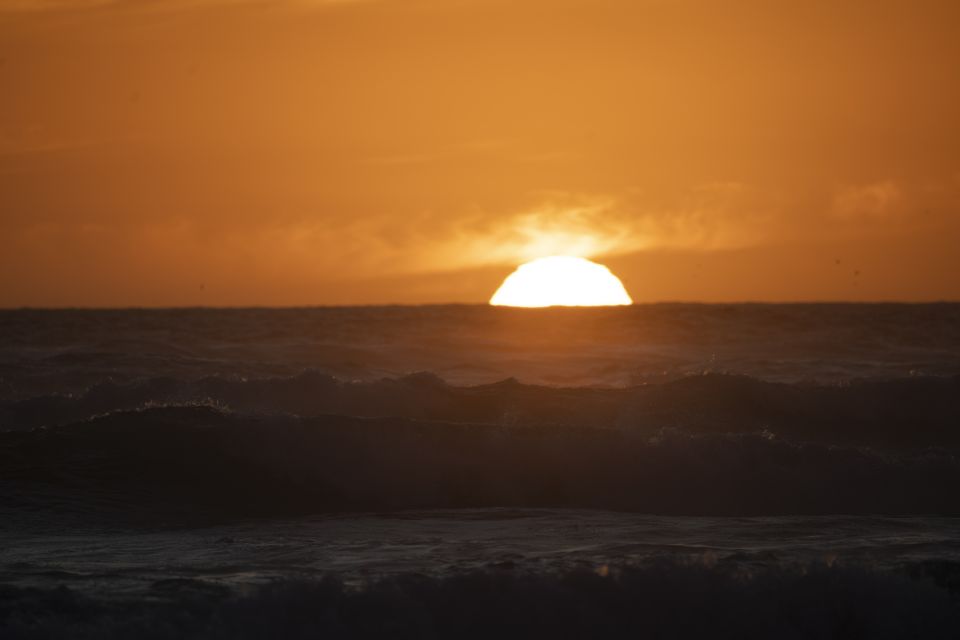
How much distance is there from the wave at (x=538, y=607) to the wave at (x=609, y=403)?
866cm

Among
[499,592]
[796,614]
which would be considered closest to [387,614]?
[499,592]

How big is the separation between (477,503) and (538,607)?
4390 mm

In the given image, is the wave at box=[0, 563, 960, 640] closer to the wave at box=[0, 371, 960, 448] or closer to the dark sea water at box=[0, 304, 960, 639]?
the dark sea water at box=[0, 304, 960, 639]

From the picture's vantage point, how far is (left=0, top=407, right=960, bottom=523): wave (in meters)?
11.9

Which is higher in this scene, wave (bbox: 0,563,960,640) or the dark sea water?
the dark sea water

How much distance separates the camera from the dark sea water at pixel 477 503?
7.77 m

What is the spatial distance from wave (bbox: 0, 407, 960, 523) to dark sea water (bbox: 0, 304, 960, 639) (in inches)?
1.2

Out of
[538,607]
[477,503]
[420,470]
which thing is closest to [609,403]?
[420,470]

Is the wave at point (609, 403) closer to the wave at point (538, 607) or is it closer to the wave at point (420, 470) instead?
the wave at point (420, 470)

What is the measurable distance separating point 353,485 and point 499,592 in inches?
196

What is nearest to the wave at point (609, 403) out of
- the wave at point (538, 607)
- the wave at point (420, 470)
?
the wave at point (420, 470)

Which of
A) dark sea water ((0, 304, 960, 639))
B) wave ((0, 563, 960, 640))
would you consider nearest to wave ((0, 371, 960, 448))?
dark sea water ((0, 304, 960, 639))

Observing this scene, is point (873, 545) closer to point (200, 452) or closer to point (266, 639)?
point (266, 639)

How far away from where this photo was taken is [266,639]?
7.30 meters
